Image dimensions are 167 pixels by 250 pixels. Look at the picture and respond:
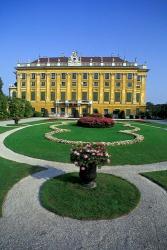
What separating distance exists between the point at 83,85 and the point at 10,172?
66.0 m

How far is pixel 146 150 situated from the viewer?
17.2 meters

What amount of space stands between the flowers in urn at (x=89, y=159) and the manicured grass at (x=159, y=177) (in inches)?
96.3

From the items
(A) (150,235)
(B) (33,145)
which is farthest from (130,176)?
(B) (33,145)

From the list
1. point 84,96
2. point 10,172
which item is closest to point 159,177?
point 10,172

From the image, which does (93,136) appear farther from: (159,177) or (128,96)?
(128,96)

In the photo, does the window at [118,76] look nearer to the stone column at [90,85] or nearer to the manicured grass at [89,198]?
the stone column at [90,85]

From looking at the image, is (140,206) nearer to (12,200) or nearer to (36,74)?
(12,200)

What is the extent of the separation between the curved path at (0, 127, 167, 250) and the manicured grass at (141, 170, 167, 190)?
1.09m

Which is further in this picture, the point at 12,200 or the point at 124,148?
the point at 124,148

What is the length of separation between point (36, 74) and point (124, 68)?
81.8ft

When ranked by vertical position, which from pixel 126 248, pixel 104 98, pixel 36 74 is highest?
pixel 36 74

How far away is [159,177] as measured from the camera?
11023 mm

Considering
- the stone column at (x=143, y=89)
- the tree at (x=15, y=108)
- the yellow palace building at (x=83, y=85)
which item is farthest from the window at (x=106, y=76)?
the tree at (x=15, y=108)

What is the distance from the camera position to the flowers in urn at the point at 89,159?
918 cm
